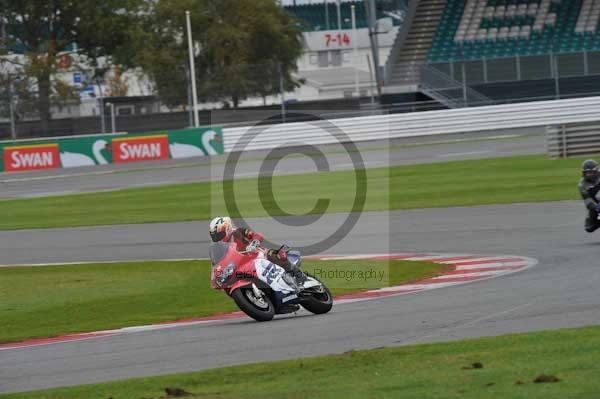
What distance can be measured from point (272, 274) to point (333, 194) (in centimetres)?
1793

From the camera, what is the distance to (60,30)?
69.8 meters

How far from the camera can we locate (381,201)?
92.2 ft

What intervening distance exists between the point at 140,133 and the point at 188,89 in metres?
3.06

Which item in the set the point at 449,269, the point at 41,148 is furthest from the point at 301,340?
the point at 41,148

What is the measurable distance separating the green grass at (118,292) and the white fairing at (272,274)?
2160 millimetres

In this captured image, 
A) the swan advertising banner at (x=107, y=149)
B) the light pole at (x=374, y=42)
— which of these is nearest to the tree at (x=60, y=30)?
the swan advertising banner at (x=107, y=149)

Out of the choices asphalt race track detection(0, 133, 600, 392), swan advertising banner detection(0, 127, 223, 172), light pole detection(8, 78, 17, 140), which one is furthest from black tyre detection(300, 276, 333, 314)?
light pole detection(8, 78, 17, 140)

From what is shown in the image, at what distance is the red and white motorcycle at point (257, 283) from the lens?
41.0 feet

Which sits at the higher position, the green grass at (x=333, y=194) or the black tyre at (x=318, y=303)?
the black tyre at (x=318, y=303)

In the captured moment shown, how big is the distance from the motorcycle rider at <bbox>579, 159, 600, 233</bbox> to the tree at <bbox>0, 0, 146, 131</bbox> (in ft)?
160

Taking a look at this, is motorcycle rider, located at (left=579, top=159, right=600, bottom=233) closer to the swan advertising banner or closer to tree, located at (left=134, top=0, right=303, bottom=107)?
the swan advertising banner

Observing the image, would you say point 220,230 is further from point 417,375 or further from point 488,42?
point 488,42

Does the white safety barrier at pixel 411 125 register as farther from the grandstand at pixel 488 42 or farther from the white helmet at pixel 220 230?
the white helmet at pixel 220 230

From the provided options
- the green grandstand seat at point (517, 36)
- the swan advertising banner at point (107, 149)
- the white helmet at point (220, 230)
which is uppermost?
the green grandstand seat at point (517, 36)
